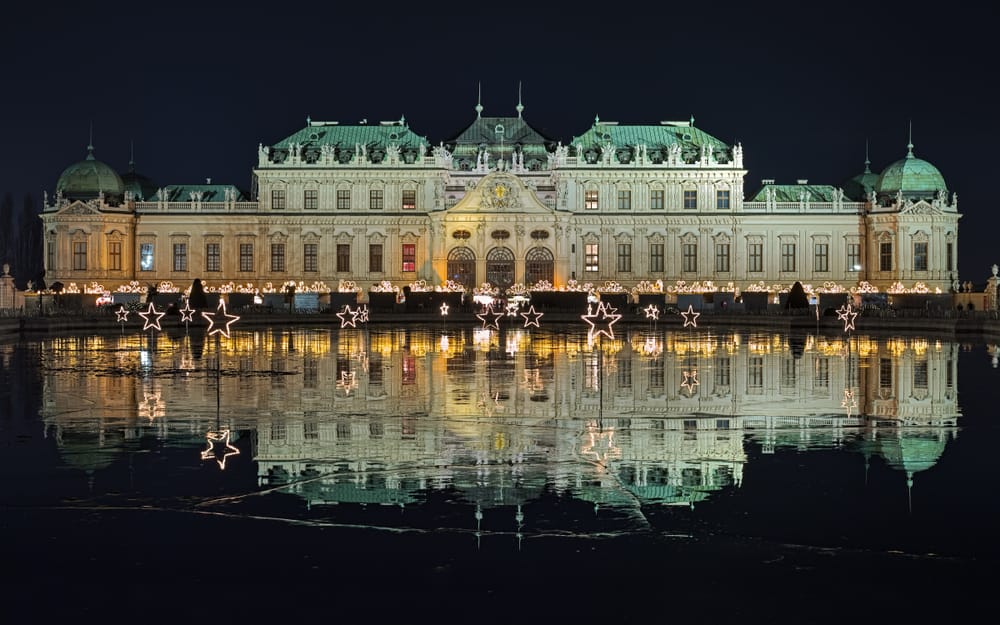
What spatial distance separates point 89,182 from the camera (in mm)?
100062

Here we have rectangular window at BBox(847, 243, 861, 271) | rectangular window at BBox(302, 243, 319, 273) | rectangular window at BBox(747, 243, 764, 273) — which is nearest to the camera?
rectangular window at BBox(847, 243, 861, 271)

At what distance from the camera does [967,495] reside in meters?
14.1

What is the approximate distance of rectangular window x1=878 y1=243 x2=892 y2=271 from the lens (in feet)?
325

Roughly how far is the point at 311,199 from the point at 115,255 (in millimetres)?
15413

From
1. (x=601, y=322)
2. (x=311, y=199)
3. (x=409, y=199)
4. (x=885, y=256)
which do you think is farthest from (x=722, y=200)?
(x=601, y=322)

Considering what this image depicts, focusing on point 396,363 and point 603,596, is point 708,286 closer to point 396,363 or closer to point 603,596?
point 396,363

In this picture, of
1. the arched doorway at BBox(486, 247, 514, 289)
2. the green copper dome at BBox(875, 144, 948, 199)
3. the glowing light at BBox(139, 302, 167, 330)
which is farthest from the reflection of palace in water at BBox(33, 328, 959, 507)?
the green copper dome at BBox(875, 144, 948, 199)

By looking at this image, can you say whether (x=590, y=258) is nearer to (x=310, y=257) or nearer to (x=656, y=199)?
(x=656, y=199)

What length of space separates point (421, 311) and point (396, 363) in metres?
44.4

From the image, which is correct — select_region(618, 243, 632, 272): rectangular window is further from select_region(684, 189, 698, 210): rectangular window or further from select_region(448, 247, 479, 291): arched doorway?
select_region(448, 247, 479, 291): arched doorway

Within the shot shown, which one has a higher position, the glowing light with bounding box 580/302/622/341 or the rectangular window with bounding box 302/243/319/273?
the rectangular window with bounding box 302/243/319/273

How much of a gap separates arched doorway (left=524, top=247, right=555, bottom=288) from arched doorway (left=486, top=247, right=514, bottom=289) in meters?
1.22

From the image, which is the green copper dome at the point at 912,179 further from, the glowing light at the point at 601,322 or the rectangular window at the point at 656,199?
the glowing light at the point at 601,322

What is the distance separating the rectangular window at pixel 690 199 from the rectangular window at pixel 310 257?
1125 inches
